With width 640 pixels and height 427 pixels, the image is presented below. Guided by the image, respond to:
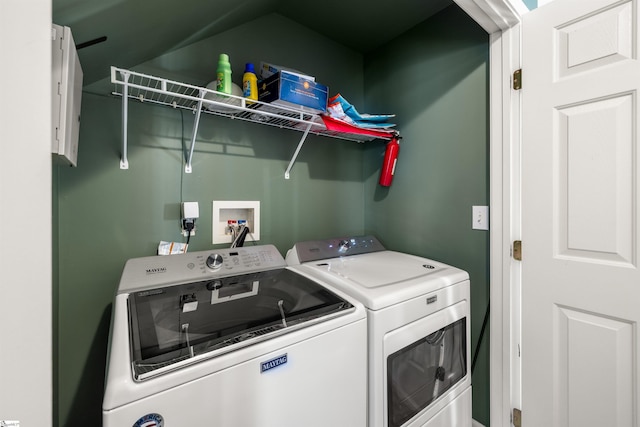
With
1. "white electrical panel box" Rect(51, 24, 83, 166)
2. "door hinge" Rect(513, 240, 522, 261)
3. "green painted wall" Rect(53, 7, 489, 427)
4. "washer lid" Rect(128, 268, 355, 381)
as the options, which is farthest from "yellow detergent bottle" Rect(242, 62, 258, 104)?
"door hinge" Rect(513, 240, 522, 261)

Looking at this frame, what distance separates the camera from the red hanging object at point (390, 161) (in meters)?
1.91

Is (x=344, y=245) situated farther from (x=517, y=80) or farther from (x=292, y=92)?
(x=517, y=80)

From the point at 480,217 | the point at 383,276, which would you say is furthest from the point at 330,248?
the point at 480,217

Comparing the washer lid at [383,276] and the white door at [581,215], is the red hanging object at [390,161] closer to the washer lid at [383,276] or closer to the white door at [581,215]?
the washer lid at [383,276]

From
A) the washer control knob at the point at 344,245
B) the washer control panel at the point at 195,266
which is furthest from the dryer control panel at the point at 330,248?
the washer control panel at the point at 195,266

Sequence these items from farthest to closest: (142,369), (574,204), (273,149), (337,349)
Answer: (273,149) → (574,204) → (337,349) → (142,369)

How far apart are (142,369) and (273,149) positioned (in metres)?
1.36

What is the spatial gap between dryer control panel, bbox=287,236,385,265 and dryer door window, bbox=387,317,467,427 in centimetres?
65

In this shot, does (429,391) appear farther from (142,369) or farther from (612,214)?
(142,369)

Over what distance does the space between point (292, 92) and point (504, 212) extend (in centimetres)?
123

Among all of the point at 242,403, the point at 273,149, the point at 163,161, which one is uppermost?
the point at 273,149

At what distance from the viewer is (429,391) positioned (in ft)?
4.13

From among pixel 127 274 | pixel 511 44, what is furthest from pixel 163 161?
pixel 511 44

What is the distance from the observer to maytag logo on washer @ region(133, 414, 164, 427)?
61cm
